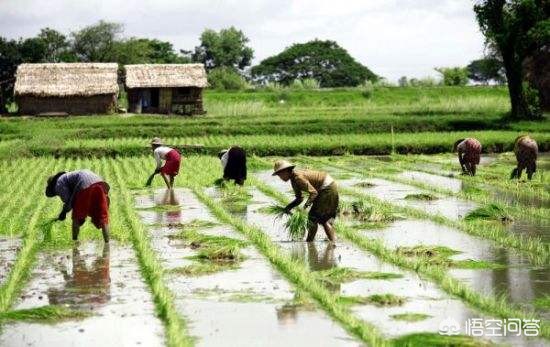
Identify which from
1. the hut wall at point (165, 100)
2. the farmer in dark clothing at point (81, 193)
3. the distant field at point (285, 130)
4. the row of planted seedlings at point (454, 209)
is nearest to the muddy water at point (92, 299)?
the farmer in dark clothing at point (81, 193)

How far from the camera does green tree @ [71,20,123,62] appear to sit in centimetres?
5600

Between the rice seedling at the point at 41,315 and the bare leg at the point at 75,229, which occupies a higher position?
the bare leg at the point at 75,229

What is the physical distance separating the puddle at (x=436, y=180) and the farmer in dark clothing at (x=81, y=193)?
23.9 ft

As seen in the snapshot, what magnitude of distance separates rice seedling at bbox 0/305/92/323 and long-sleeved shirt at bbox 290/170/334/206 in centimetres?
345

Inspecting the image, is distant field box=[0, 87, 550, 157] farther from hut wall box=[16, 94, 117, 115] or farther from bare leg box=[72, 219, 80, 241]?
bare leg box=[72, 219, 80, 241]

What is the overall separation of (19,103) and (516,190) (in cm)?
2779

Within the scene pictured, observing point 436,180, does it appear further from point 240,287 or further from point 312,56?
point 312,56

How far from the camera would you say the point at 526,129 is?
30.9 metres

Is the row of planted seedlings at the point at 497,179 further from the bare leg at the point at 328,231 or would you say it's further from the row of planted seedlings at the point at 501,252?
the bare leg at the point at 328,231

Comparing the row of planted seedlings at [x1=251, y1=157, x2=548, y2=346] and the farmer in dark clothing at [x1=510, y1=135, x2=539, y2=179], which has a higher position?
the farmer in dark clothing at [x1=510, y1=135, x2=539, y2=179]

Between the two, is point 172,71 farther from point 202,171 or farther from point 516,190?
point 516,190

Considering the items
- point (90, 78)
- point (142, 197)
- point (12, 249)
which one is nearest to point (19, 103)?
point (90, 78)

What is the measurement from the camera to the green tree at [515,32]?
33750 mm

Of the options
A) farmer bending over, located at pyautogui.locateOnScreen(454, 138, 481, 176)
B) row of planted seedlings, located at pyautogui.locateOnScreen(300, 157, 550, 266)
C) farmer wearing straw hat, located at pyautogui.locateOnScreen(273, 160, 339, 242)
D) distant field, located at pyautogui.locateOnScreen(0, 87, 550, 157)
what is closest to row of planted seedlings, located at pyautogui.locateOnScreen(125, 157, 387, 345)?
farmer wearing straw hat, located at pyautogui.locateOnScreen(273, 160, 339, 242)
